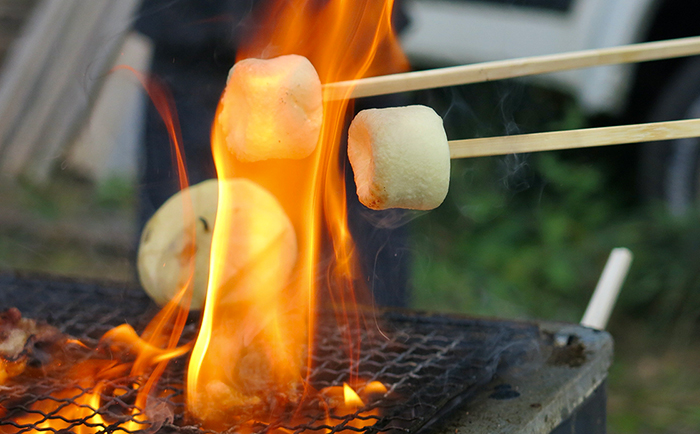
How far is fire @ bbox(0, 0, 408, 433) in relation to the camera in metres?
1.44

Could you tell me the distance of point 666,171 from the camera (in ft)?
12.9

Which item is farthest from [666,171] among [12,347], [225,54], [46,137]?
[46,137]

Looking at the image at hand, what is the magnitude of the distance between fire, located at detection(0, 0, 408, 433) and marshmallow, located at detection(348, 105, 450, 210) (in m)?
0.28

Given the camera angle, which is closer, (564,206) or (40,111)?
(564,206)

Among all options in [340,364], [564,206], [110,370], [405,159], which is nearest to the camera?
[405,159]

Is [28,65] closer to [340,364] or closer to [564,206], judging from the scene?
[564,206]

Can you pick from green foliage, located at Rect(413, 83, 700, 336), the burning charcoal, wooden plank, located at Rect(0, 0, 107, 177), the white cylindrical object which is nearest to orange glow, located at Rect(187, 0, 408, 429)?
the burning charcoal

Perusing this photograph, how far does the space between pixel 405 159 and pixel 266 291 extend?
582 millimetres

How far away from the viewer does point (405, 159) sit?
128 cm

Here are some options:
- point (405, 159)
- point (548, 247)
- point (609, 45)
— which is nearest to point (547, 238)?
point (548, 247)

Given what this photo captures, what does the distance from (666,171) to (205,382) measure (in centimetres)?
353

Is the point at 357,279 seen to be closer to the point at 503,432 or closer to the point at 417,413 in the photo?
the point at 417,413

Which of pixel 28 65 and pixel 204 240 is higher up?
pixel 28 65

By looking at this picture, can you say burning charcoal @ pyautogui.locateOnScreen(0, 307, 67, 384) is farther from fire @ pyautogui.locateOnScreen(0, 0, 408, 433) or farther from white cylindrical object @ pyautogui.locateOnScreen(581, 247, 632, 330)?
white cylindrical object @ pyautogui.locateOnScreen(581, 247, 632, 330)
